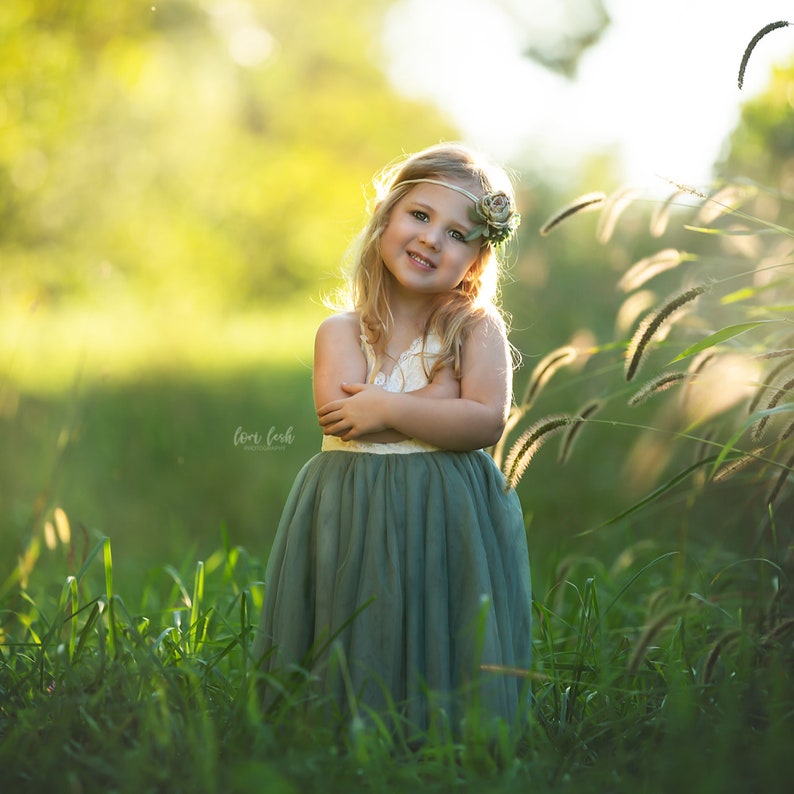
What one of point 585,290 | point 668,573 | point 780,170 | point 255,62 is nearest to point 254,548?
point 668,573

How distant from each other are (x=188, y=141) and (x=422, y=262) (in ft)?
34.4

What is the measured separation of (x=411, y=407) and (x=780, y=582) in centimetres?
97

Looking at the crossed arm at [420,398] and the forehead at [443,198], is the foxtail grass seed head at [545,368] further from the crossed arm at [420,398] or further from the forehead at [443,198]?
the forehead at [443,198]

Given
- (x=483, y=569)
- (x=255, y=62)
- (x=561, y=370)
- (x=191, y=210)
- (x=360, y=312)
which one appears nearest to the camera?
(x=483, y=569)

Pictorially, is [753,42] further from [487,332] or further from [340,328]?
[340,328]

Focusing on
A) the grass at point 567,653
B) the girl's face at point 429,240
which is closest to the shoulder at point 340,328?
the girl's face at point 429,240

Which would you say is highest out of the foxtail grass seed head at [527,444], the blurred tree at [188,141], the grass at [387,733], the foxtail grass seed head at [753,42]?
→ the blurred tree at [188,141]

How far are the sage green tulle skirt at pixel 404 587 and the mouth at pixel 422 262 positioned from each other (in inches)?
16.1

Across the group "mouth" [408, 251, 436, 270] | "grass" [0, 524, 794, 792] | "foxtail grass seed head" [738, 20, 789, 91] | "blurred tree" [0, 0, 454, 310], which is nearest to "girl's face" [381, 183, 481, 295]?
"mouth" [408, 251, 436, 270]

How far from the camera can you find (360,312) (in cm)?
227

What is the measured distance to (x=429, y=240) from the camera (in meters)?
2.17

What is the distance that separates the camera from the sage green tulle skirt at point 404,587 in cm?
201

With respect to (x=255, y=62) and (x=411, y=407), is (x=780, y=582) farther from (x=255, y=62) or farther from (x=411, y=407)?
→ (x=255, y=62)

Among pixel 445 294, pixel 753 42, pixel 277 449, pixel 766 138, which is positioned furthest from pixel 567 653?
pixel 277 449
